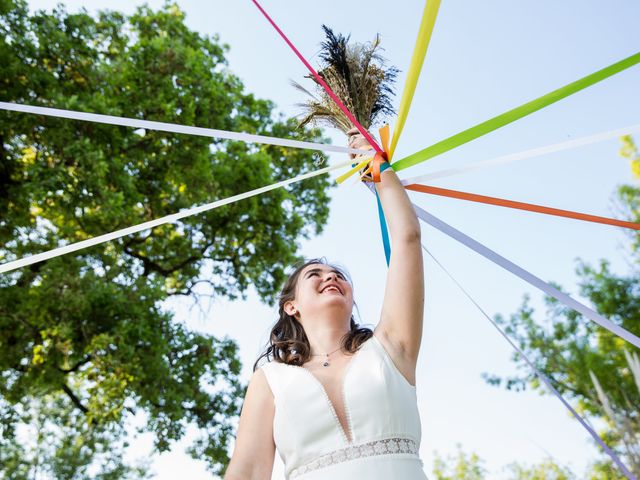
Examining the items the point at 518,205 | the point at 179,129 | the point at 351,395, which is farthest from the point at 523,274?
the point at 179,129

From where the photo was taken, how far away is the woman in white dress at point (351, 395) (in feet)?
5.34

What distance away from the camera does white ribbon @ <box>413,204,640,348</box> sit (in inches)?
78.4

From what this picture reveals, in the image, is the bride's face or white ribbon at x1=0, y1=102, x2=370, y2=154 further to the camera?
the bride's face

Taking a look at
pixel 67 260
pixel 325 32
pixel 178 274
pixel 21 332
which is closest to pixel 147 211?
pixel 178 274

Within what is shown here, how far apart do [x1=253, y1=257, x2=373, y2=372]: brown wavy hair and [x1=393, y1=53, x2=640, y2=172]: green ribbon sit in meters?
0.55

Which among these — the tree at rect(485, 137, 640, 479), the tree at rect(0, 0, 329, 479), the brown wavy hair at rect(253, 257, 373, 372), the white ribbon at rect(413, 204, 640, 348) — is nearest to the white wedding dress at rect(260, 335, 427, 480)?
the brown wavy hair at rect(253, 257, 373, 372)

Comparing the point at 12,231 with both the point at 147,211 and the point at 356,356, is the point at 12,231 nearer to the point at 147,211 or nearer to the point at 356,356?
the point at 147,211

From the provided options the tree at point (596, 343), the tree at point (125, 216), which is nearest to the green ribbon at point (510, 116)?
the tree at point (125, 216)

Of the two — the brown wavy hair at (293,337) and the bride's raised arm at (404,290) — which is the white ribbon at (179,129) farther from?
the brown wavy hair at (293,337)

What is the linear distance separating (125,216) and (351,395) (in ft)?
20.5

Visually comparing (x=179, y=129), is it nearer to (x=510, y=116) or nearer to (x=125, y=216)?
(x=510, y=116)

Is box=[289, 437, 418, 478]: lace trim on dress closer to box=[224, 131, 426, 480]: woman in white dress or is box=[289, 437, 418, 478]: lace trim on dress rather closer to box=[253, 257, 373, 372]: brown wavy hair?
box=[224, 131, 426, 480]: woman in white dress

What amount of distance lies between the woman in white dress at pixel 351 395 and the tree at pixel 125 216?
17.6 ft

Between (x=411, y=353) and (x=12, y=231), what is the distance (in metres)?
7.42
